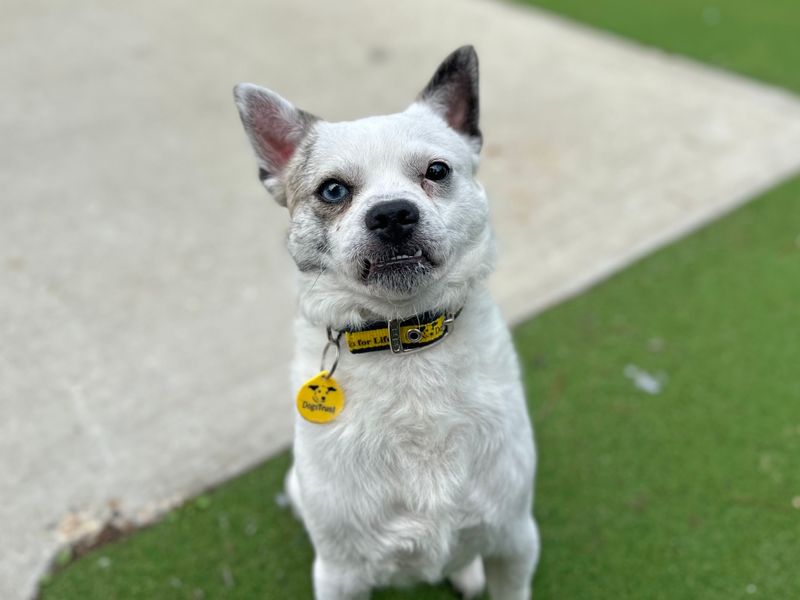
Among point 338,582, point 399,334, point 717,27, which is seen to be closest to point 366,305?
point 399,334

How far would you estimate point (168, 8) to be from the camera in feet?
24.8

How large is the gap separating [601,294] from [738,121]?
90.9 inches

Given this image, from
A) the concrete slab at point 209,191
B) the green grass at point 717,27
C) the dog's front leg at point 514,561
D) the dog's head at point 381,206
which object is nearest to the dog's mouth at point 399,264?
the dog's head at point 381,206

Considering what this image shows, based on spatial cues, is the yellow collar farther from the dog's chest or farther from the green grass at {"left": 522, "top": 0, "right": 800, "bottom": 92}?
the green grass at {"left": 522, "top": 0, "right": 800, "bottom": 92}

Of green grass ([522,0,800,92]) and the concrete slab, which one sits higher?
green grass ([522,0,800,92])

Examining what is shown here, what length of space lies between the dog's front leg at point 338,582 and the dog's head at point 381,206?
736mm

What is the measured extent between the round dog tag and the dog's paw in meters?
0.98

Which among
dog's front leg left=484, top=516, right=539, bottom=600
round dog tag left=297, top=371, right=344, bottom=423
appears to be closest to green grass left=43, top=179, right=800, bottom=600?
dog's front leg left=484, top=516, right=539, bottom=600

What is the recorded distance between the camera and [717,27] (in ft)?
20.8

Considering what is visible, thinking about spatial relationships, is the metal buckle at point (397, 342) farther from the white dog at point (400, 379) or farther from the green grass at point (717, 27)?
the green grass at point (717, 27)

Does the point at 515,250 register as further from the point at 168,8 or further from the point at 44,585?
the point at 168,8

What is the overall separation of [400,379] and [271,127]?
895mm

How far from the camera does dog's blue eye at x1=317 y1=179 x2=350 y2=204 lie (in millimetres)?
1914

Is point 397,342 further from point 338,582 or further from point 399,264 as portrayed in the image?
point 338,582
